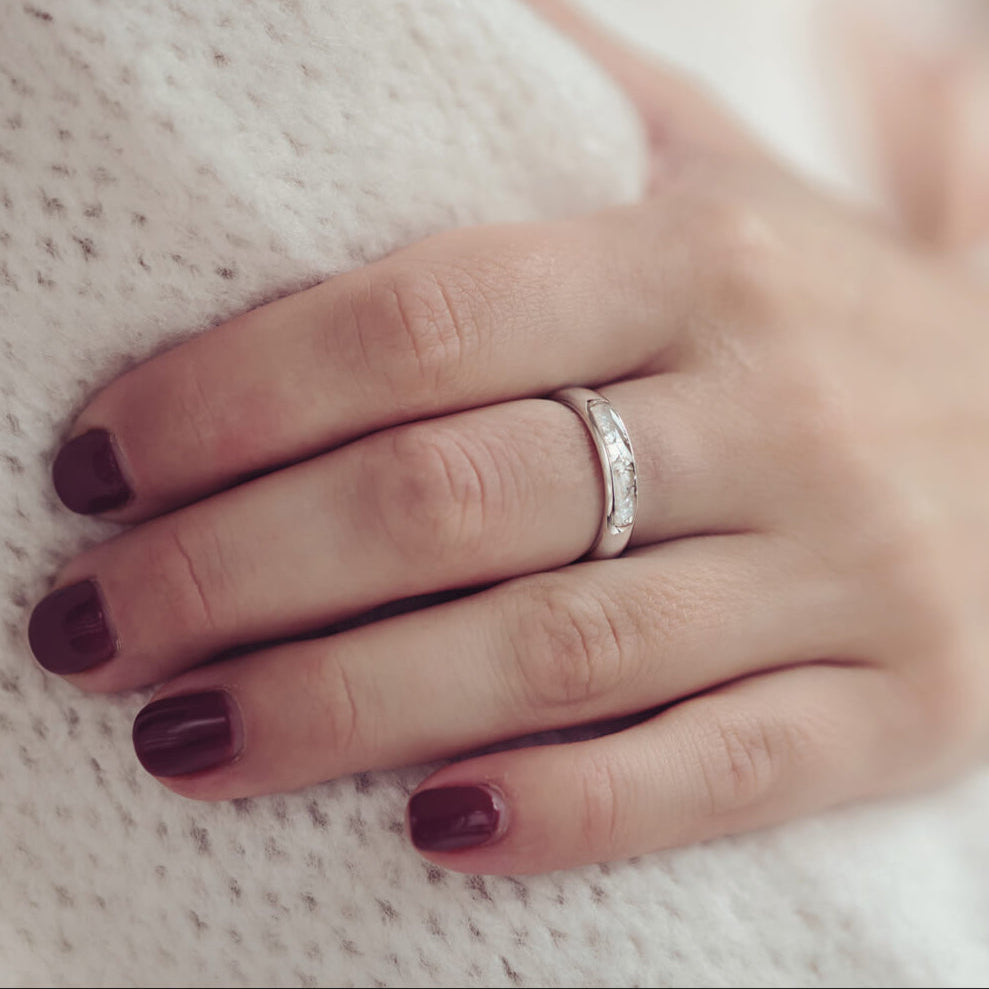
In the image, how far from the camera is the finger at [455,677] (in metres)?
0.44

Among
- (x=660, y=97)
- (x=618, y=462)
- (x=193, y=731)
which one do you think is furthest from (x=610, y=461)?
(x=660, y=97)

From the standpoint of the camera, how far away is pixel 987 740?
24.0 inches

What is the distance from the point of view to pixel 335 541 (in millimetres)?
434

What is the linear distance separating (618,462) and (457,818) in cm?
19

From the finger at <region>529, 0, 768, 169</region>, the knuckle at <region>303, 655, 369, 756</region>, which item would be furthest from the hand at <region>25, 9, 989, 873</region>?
the finger at <region>529, 0, 768, 169</region>

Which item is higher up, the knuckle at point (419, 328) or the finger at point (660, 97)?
the finger at point (660, 97)

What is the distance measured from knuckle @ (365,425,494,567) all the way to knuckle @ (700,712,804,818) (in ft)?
0.54

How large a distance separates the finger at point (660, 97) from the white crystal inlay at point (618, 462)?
29cm

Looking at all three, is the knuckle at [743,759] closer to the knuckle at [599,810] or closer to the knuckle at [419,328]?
the knuckle at [599,810]

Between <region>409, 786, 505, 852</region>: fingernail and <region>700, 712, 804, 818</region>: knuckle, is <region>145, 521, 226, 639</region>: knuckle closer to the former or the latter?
<region>409, 786, 505, 852</region>: fingernail

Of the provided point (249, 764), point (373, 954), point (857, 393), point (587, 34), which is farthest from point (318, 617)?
point (587, 34)

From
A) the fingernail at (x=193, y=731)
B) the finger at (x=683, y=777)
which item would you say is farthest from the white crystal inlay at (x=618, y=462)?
the fingernail at (x=193, y=731)

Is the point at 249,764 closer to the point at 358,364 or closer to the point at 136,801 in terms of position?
the point at 136,801

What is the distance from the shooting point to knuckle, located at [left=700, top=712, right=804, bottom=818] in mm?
478
